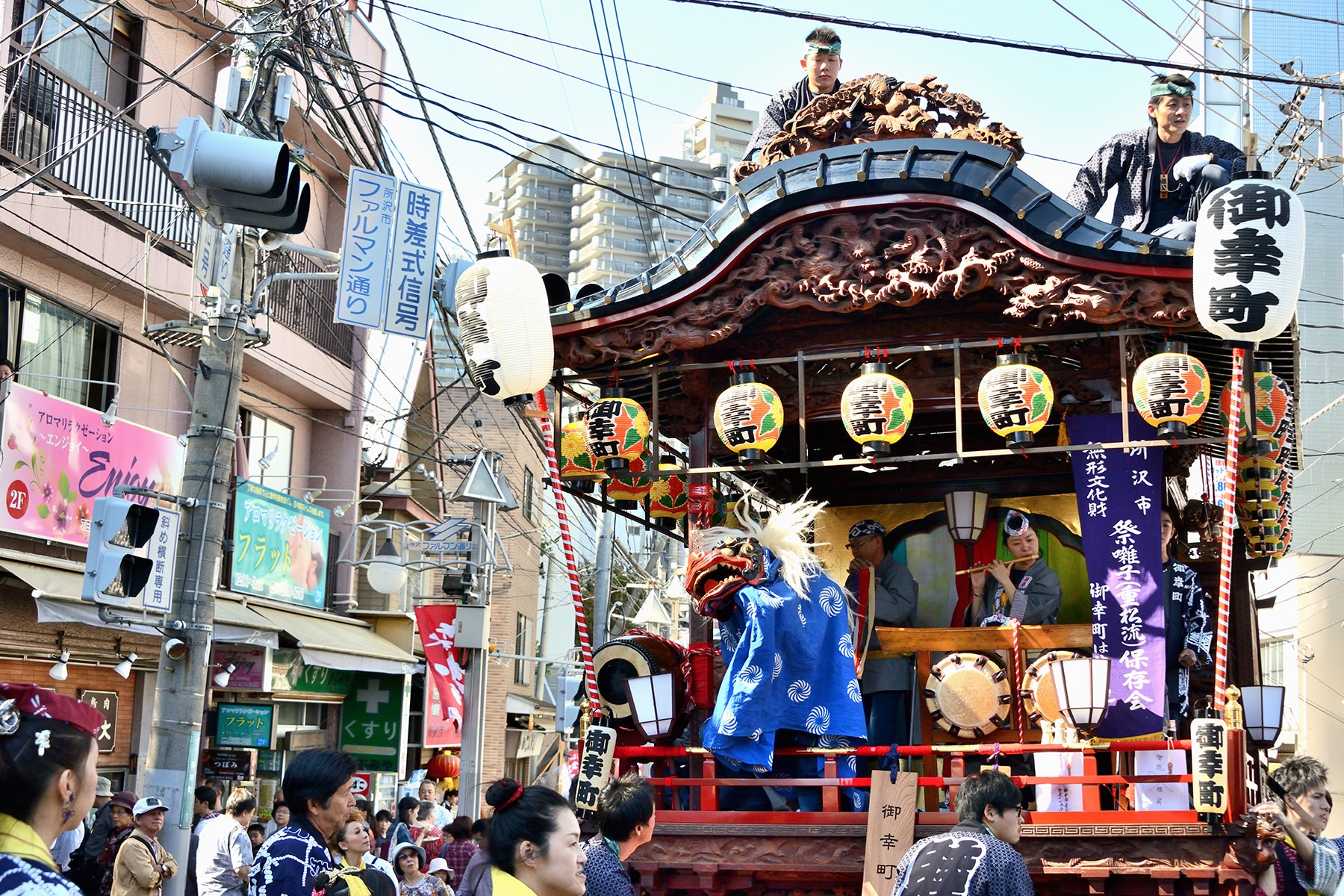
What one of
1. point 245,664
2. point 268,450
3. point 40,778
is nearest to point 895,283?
point 40,778

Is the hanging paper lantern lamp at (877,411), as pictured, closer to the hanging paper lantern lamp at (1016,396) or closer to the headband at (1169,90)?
the hanging paper lantern lamp at (1016,396)

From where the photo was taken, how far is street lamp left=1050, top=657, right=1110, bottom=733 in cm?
810

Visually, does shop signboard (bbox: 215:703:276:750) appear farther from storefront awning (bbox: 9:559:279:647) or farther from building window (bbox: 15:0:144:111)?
building window (bbox: 15:0:144:111)

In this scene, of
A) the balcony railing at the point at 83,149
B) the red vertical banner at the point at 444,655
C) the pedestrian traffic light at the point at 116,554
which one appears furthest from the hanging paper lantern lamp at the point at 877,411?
the red vertical banner at the point at 444,655

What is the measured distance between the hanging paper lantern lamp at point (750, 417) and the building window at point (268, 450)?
439 inches

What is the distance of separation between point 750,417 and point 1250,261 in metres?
3.51

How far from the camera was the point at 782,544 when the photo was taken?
360 inches

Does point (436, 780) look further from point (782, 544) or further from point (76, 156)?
point (782, 544)

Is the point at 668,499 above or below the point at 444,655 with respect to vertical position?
above

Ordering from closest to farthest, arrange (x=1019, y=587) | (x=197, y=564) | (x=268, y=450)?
1. (x=197, y=564)
2. (x=1019, y=587)
3. (x=268, y=450)

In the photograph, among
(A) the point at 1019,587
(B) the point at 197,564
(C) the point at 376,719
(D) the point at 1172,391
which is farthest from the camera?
(C) the point at 376,719

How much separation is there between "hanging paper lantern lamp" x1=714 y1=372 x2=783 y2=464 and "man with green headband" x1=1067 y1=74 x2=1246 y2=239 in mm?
3051

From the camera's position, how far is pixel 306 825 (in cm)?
470

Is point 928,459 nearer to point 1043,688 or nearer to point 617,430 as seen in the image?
point 1043,688
